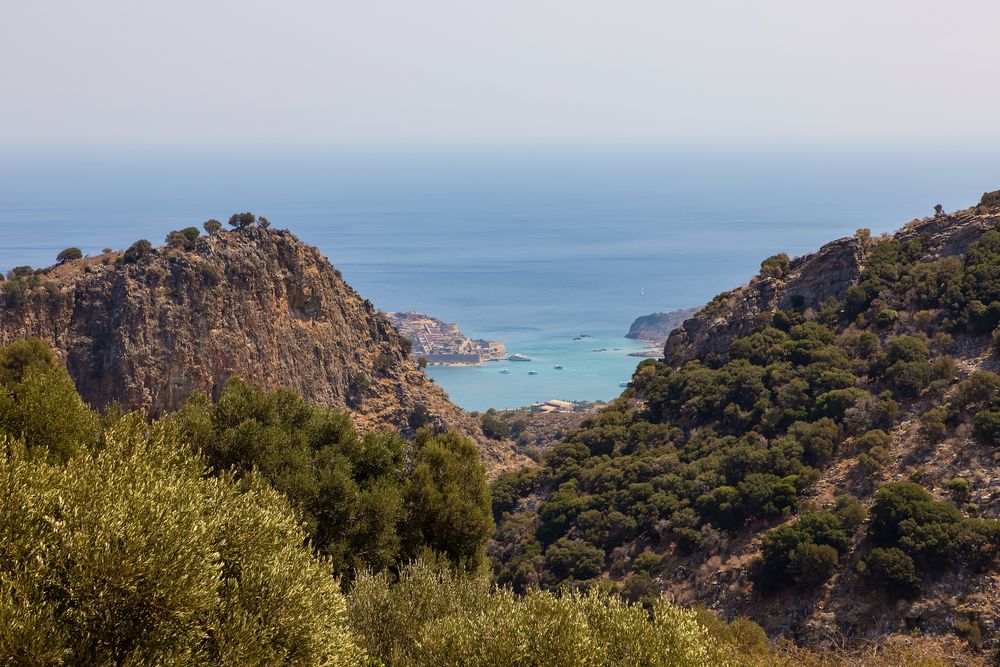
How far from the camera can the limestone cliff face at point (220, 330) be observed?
3091cm

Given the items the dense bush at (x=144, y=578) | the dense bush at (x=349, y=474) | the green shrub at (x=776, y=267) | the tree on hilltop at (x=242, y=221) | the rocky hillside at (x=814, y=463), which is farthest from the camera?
the tree on hilltop at (x=242, y=221)

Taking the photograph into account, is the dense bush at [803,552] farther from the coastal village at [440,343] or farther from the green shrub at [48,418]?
the coastal village at [440,343]

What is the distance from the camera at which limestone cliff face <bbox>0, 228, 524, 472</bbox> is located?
30906 millimetres

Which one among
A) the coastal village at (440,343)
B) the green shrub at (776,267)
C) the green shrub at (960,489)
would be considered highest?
the green shrub at (776,267)

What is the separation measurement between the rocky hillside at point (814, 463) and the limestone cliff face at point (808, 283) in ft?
0.26

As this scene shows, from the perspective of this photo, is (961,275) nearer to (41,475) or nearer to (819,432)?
(819,432)

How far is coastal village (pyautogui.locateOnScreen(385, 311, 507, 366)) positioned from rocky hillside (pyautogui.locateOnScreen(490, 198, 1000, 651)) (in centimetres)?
6489

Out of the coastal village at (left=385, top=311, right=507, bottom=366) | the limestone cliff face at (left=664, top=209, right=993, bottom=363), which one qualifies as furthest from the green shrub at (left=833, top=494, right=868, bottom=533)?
the coastal village at (left=385, top=311, right=507, bottom=366)

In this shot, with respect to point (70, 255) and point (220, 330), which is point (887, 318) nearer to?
point (220, 330)

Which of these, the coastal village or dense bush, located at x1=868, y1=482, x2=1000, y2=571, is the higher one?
dense bush, located at x1=868, y1=482, x2=1000, y2=571

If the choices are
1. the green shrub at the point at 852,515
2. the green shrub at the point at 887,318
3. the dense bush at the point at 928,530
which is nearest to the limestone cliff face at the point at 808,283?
the green shrub at the point at 887,318

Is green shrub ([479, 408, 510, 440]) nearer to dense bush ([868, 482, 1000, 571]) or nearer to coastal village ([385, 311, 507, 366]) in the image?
dense bush ([868, 482, 1000, 571])

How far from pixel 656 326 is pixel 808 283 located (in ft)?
270

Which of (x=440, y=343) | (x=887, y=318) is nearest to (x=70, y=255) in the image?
(x=887, y=318)
